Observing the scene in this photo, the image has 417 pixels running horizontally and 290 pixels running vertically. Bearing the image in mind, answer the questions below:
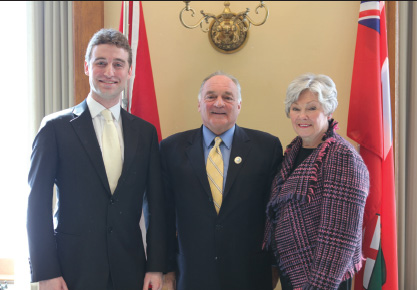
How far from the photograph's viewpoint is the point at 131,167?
173cm

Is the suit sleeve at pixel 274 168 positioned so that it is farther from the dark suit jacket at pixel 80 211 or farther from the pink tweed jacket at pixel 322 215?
the dark suit jacket at pixel 80 211

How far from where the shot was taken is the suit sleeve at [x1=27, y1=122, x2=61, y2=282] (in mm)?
1549

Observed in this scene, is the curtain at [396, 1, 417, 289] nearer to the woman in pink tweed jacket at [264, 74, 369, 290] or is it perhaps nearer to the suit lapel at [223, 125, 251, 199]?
the woman in pink tweed jacket at [264, 74, 369, 290]

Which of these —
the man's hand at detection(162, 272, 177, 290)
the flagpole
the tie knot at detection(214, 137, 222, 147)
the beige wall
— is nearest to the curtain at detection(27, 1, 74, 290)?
the beige wall

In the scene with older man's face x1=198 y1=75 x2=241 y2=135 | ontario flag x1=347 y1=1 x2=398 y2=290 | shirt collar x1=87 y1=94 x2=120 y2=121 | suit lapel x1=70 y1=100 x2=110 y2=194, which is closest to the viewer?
suit lapel x1=70 y1=100 x2=110 y2=194

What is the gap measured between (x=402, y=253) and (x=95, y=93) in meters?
2.18

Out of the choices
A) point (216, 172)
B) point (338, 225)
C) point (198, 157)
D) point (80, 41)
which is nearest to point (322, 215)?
point (338, 225)

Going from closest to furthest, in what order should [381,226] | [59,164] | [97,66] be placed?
1. [59,164]
2. [97,66]
3. [381,226]

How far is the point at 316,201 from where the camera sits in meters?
1.70

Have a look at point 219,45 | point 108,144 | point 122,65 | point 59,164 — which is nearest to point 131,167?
point 108,144

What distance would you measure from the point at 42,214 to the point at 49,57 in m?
1.58

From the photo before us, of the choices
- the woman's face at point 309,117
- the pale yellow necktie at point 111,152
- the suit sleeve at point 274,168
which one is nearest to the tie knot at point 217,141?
the suit sleeve at point 274,168

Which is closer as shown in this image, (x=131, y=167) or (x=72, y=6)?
(x=131, y=167)

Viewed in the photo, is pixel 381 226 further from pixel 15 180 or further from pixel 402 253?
pixel 15 180
